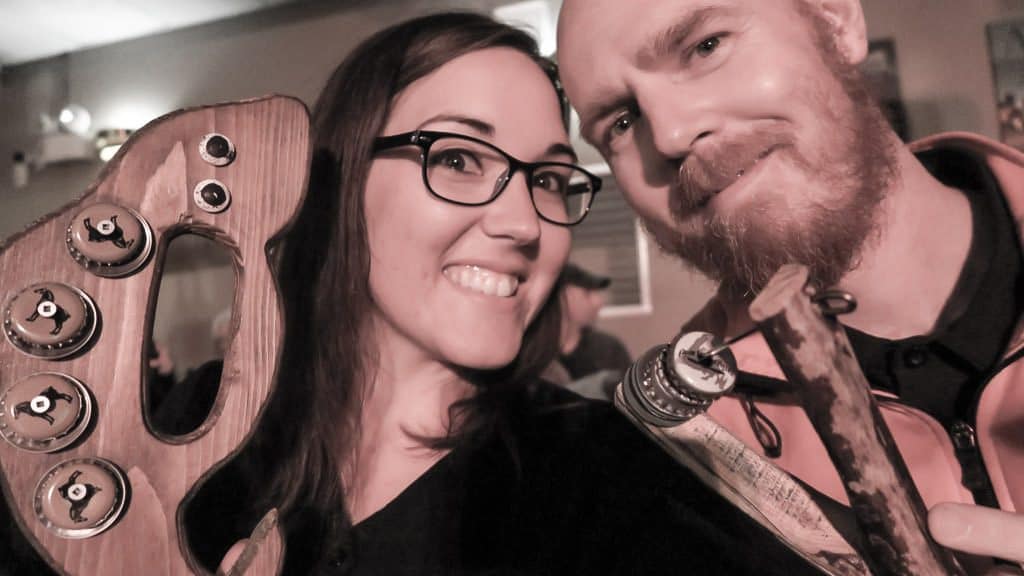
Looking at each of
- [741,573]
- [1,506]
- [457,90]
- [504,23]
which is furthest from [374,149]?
[741,573]

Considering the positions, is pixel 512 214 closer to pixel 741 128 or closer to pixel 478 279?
pixel 478 279

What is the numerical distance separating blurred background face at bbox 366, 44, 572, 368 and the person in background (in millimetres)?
303

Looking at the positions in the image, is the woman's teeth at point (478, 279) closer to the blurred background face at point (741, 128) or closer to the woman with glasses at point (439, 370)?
the woman with glasses at point (439, 370)

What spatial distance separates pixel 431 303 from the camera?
2.13 feet

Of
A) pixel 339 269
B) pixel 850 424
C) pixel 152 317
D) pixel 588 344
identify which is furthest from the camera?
pixel 588 344

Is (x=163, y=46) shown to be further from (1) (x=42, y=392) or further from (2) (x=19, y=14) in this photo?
(1) (x=42, y=392)

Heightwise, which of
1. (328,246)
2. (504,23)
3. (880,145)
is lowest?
(880,145)

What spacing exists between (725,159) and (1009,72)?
1.79ft

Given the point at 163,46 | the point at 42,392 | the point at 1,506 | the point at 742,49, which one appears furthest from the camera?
the point at 163,46

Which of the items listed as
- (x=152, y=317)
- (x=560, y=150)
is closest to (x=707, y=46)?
(x=560, y=150)

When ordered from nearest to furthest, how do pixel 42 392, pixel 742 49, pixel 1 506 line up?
pixel 42 392 < pixel 1 506 < pixel 742 49

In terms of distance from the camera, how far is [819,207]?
582 mm

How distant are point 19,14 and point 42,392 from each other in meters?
0.52

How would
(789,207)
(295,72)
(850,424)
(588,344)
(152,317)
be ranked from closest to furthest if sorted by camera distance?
(850,424) → (152,317) → (789,207) → (295,72) → (588,344)
